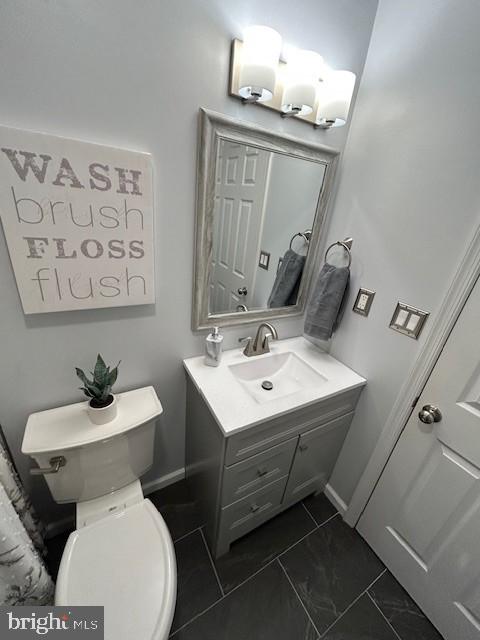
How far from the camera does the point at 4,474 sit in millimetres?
Result: 819

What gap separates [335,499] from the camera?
1.48 metres

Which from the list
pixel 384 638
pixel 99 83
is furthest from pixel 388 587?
pixel 99 83

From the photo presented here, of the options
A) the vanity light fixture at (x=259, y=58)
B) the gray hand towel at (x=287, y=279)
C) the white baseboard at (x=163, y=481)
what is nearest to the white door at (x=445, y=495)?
the gray hand towel at (x=287, y=279)

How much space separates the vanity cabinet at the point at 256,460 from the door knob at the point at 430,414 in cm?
28

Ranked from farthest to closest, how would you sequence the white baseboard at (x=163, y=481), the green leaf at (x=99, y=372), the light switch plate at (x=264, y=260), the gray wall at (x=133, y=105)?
the white baseboard at (x=163, y=481) < the light switch plate at (x=264, y=260) < the green leaf at (x=99, y=372) < the gray wall at (x=133, y=105)

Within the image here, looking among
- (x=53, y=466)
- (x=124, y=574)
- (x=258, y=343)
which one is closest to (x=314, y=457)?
(x=258, y=343)

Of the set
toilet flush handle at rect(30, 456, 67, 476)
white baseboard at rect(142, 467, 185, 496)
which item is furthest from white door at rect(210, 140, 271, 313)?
white baseboard at rect(142, 467, 185, 496)

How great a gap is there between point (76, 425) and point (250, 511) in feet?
2.83

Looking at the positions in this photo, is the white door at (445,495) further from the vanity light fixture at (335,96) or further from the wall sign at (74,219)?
the wall sign at (74,219)

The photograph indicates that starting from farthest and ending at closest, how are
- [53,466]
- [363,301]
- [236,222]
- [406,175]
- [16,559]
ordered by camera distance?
[363,301] → [236,222] → [406,175] → [53,466] → [16,559]

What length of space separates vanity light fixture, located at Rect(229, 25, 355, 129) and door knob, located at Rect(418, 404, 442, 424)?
120 centimetres

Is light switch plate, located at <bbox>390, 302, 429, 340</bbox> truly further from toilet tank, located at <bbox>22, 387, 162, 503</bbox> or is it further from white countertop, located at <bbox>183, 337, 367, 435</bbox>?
toilet tank, located at <bbox>22, 387, 162, 503</bbox>

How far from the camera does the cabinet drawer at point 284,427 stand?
93cm

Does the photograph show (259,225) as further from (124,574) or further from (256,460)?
(124,574)
